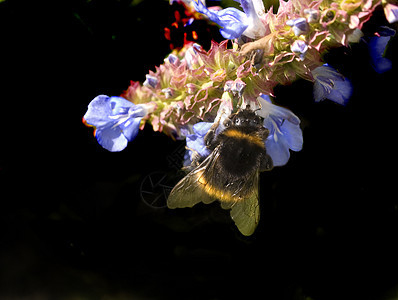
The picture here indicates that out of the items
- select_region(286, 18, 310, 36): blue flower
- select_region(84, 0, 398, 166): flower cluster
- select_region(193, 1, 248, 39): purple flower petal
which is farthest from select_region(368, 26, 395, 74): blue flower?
select_region(193, 1, 248, 39): purple flower petal

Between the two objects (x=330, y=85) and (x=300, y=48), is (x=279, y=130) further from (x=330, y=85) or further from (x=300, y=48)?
(x=300, y=48)

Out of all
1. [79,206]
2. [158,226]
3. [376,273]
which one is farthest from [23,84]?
[376,273]

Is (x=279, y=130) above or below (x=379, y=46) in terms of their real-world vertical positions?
below

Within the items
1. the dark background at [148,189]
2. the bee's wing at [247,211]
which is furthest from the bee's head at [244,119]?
the dark background at [148,189]

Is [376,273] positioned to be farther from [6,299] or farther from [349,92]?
[6,299]

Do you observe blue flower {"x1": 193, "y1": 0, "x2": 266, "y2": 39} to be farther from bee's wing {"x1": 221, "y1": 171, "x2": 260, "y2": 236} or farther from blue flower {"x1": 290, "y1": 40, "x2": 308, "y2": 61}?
bee's wing {"x1": 221, "y1": 171, "x2": 260, "y2": 236}

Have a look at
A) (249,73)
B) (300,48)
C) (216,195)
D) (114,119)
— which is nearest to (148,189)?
(114,119)

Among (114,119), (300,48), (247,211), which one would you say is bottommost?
(247,211)
